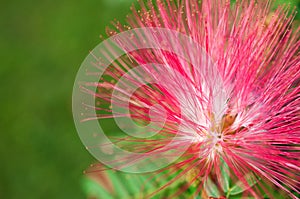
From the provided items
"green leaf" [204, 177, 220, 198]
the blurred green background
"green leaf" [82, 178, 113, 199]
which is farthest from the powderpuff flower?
the blurred green background

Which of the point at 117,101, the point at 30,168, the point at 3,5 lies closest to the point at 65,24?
the point at 3,5

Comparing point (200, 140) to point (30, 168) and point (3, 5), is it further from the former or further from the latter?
point (3, 5)

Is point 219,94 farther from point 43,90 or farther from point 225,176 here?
point 43,90

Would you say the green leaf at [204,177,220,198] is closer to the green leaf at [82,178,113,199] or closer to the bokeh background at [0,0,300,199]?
the green leaf at [82,178,113,199]

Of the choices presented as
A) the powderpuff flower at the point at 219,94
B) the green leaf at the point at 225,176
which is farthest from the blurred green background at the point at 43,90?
the green leaf at the point at 225,176

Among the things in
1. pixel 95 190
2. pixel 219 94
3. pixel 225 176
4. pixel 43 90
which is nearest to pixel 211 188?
pixel 225 176

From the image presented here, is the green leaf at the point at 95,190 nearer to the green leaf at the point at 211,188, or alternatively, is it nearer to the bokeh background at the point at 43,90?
the green leaf at the point at 211,188
